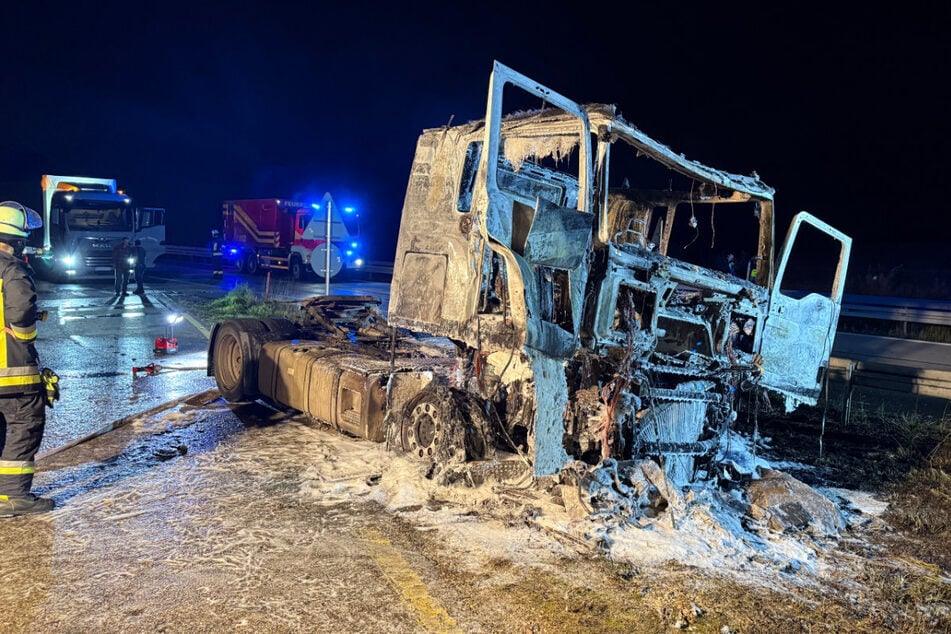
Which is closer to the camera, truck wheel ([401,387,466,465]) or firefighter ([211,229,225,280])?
truck wheel ([401,387,466,465])

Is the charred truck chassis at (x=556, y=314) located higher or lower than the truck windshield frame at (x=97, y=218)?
lower

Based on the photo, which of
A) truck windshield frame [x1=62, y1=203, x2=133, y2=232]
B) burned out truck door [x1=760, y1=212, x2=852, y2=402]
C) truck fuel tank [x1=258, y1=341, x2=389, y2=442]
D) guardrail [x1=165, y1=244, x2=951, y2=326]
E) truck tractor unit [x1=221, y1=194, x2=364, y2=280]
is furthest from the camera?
truck tractor unit [x1=221, y1=194, x2=364, y2=280]

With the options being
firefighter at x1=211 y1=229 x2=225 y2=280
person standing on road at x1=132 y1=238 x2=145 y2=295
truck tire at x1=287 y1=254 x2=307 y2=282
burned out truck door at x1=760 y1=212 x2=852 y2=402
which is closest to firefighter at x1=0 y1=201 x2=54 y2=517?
burned out truck door at x1=760 y1=212 x2=852 y2=402

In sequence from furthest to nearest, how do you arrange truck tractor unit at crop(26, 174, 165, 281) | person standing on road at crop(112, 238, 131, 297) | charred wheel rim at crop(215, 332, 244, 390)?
truck tractor unit at crop(26, 174, 165, 281) → person standing on road at crop(112, 238, 131, 297) → charred wheel rim at crop(215, 332, 244, 390)

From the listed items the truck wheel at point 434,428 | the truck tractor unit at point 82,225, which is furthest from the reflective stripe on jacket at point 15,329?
the truck tractor unit at point 82,225

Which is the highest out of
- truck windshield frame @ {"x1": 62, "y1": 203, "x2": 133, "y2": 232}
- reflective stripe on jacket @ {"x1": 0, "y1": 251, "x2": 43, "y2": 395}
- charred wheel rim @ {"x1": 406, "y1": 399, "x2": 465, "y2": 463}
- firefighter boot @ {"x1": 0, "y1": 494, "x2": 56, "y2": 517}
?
truck windshield frame @ {"x1": 62, "y1": 203, "x2": 133, "y2": 232}

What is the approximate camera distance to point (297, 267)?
84.7 ft

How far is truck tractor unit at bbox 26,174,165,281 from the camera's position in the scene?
20562 mm

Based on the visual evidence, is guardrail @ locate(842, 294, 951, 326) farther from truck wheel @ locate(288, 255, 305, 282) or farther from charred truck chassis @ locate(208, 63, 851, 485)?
truck wheel @ locate(288, 255, 305, 282)

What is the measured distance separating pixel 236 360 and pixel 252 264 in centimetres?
2218

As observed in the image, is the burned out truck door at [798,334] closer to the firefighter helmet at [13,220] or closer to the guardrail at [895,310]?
the guardrail at [895,310]

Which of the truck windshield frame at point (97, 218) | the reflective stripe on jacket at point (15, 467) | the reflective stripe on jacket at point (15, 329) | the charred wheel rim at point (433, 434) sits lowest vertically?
the reflective stripe on jacket at point (15, 467)

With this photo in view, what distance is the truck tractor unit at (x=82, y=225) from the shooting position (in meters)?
20.6

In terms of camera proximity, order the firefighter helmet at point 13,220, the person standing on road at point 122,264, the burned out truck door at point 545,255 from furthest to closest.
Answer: the person standing on road at point 122,264
the firefighter helmet at point 13,220
the burned out truck door at point 545,255
